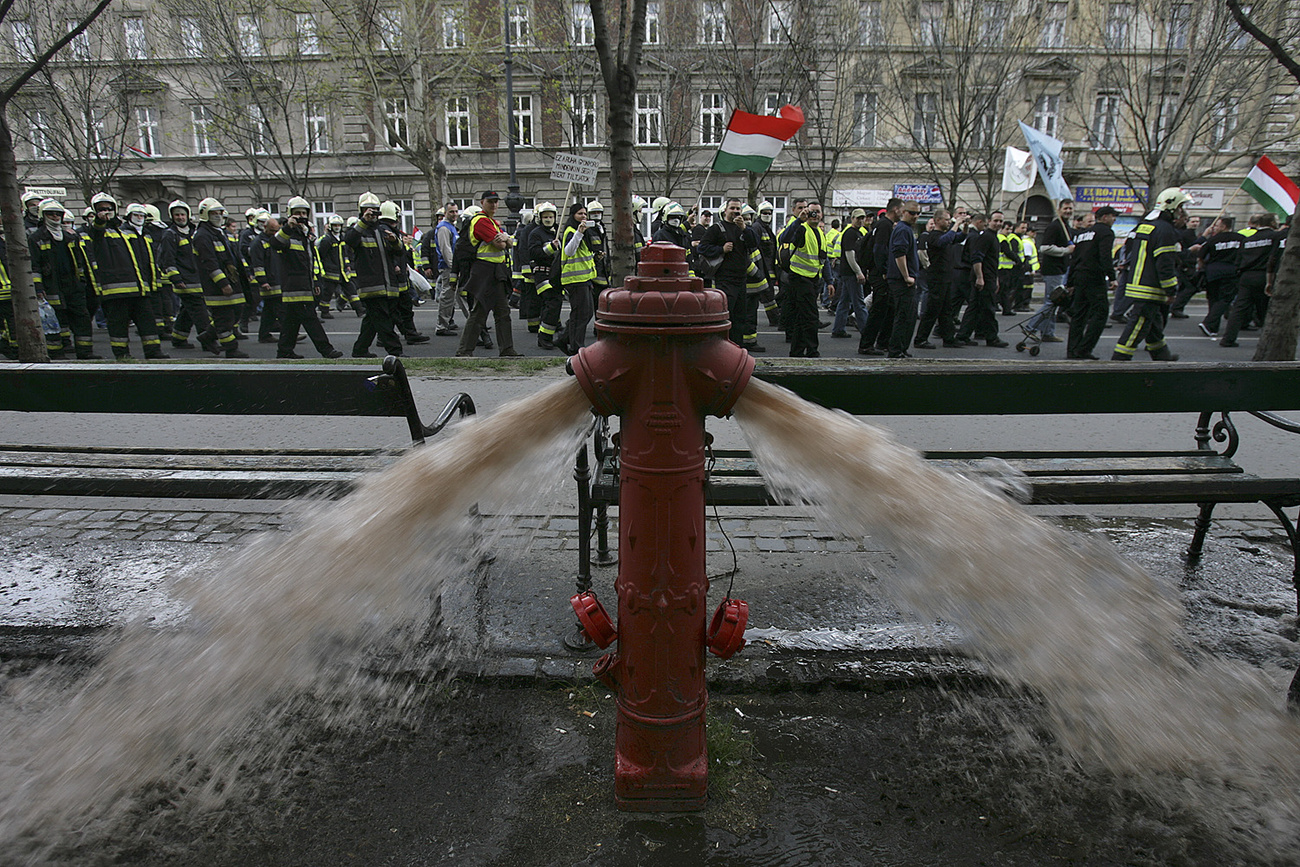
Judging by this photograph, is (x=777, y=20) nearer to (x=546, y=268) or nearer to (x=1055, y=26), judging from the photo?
(x=1055, y=26)

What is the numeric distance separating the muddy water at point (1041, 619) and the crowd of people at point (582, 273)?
8.11 metres

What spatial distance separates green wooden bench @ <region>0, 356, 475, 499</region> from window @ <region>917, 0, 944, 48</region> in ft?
97.0

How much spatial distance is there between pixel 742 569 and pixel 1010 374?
5.23 feet

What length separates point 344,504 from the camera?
2.60 metres

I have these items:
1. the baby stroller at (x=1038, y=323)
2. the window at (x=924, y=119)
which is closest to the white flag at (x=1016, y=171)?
the baby stroller at (x=1038, y=323)

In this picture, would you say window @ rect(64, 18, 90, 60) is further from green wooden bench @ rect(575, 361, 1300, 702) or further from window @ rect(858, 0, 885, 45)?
green wooden bench @ rect(575, 361, 1300, 702)

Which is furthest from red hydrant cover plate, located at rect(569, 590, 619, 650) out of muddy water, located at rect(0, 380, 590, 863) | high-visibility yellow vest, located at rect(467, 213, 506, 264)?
high-visibility yellow vest, located at rect(467, 213, 506, 264)

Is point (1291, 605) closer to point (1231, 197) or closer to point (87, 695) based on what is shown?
point (87, 695)

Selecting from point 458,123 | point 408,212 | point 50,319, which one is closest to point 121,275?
point 50,319

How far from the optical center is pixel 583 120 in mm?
31938

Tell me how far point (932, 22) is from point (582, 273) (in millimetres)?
22987

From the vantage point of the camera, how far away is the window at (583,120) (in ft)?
97.5

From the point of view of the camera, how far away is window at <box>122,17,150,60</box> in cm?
2991

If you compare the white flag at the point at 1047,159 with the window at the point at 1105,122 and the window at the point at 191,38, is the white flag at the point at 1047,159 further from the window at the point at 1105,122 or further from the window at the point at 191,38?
the window at the point at 191,38
